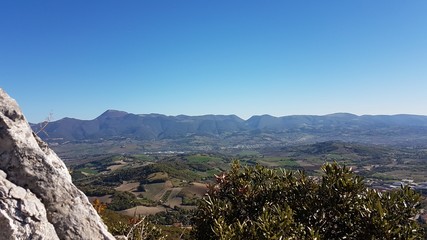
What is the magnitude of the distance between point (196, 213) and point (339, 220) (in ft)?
15.7

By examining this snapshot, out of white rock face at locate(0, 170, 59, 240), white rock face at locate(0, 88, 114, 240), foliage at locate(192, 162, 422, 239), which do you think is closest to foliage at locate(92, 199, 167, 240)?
white rock face at locate(0, 88, 114, 240)

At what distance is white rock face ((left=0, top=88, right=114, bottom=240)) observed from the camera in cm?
420

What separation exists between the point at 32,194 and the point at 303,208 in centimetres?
782

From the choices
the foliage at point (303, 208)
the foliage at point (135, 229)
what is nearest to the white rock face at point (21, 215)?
the foliage at point (135, 229)

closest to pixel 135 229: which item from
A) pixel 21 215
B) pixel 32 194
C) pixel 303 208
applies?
pixel 303 208

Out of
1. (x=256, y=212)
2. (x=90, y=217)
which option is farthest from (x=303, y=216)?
(x=90, y=217)

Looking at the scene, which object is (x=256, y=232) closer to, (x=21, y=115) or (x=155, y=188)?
(x=21, y=115)

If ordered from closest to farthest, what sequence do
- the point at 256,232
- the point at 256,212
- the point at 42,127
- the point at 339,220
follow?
the point at 42,127
the point at 256,232
the point at 339,220
the point at 256,212

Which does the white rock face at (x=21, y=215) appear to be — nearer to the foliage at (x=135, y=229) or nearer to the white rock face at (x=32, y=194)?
the white rock face at (x=32, y=194)

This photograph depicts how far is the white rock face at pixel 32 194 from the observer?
13.8 ft

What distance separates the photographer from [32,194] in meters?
4.52

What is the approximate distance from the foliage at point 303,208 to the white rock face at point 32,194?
4137 millimetres

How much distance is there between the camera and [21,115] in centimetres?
522

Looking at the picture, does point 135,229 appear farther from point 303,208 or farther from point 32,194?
point 32,194
